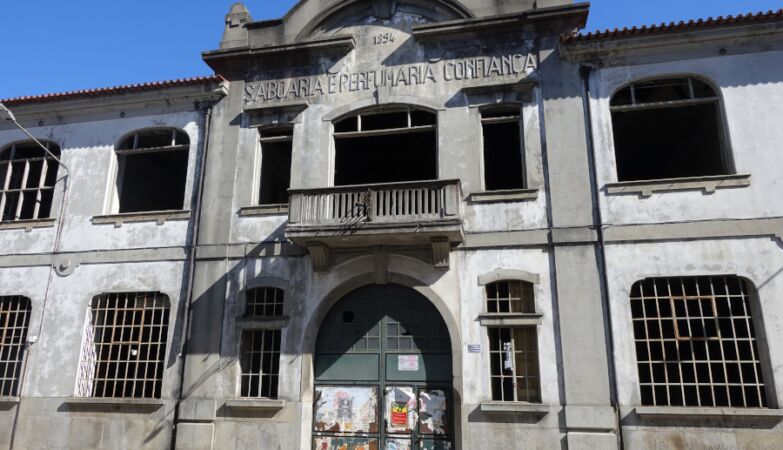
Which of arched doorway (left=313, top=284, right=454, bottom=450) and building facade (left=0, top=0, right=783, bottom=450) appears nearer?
building facade (left=0, top=0, right=783, bottom=450)

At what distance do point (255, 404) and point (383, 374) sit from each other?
286 cm

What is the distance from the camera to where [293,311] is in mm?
13062

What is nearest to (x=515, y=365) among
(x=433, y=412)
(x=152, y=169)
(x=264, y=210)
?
(x=433, y=412)

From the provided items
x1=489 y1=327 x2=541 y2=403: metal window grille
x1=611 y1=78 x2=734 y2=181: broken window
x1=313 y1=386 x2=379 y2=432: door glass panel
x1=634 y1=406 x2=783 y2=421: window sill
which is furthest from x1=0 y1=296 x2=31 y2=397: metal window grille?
x1=611 y1=78 x2=734 y2=181: broken window

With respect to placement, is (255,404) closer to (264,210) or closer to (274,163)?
(264,210)

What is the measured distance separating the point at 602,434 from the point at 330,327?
6121 millimetres

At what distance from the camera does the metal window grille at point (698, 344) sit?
11.0m

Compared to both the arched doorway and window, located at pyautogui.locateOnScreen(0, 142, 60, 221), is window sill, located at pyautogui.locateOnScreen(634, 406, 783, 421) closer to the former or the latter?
the arched doorway

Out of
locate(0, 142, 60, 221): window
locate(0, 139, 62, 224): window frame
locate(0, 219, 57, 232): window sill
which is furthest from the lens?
locate(0, 142, 60, 221): window

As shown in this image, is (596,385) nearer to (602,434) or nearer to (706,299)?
(602,434)

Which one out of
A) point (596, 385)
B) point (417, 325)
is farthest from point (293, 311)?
point (596, 385)

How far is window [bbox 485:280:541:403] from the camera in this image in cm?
1180

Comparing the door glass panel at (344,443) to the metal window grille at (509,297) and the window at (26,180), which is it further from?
the window at (26,180)

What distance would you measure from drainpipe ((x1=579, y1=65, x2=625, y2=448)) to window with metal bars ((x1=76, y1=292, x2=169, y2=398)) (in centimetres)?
1002
